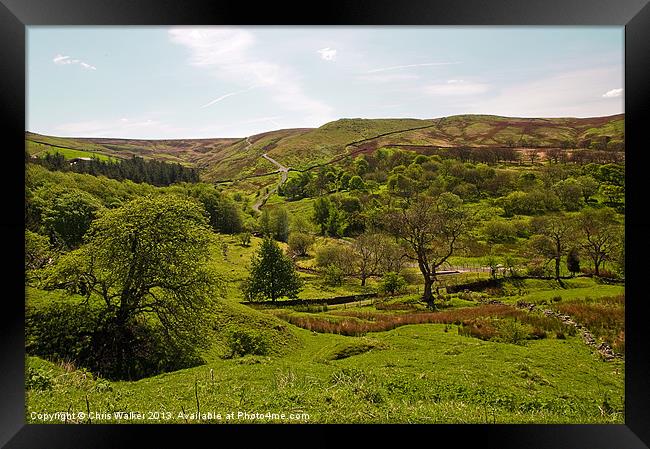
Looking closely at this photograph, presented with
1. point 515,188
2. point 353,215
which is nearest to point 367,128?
point 353,215

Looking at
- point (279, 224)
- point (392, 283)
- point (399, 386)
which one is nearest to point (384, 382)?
point (399, 386)

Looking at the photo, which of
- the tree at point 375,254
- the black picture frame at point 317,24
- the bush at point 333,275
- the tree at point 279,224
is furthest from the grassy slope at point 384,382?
the tree at point 279,224

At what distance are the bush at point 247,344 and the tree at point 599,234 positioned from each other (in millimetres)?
4491

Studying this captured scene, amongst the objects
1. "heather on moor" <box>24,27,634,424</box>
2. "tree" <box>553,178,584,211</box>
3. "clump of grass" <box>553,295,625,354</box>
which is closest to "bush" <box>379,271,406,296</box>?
"heather on moor" <box>24,27,634,424</box>

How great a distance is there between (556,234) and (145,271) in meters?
5.61

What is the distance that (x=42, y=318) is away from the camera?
5.31m

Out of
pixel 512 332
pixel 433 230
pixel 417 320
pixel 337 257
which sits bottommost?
pixel 512 332

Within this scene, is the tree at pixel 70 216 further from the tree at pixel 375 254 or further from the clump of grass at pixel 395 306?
the clump of grass at pixel 395 306

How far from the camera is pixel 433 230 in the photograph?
18.7 feet

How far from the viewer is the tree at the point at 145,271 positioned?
214 inches

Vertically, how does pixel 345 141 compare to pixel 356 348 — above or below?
above

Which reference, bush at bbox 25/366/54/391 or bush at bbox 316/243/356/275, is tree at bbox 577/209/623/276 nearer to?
bush at bbox 316/243/356/275

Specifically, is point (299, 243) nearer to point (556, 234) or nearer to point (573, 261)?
point (556, 234)

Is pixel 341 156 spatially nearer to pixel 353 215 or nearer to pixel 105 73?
pixel 353 215
